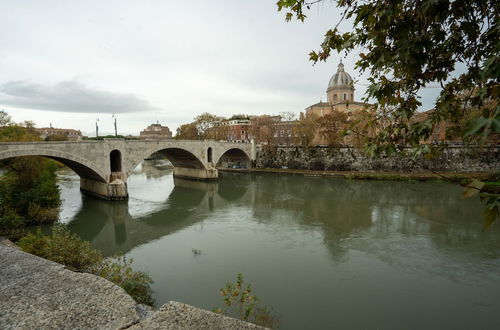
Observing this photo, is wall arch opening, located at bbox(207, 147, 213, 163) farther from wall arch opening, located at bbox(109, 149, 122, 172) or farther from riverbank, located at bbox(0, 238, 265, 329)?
riverbank, located at bbox(0, 238, 265, 329)

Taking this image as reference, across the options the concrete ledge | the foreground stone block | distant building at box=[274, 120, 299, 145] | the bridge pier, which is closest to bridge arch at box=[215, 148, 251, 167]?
distant building at box=[274, 120, 299, 145]

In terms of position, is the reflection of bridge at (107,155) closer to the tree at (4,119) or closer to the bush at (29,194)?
the bush at (29,194)

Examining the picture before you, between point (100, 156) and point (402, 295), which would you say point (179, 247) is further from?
point (100, 156)

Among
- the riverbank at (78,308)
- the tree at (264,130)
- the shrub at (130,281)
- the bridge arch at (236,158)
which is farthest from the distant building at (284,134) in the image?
the riverbank at (78,308)

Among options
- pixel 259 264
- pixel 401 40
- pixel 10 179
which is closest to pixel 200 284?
pixel 259 264

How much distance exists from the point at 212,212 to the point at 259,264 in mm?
8321

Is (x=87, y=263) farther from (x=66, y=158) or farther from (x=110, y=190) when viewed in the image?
(x=110, y=190)

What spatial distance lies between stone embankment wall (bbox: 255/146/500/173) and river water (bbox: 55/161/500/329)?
10.0 metres

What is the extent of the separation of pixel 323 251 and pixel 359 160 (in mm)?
24135

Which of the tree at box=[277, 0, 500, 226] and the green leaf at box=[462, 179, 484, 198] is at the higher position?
the tree at box=[277, 0, 500, 226]

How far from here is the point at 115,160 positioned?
69.6 feet

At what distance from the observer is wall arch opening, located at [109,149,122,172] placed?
68.4 ft

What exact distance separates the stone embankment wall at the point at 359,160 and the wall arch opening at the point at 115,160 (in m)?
19.1

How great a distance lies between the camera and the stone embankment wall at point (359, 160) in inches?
1168
